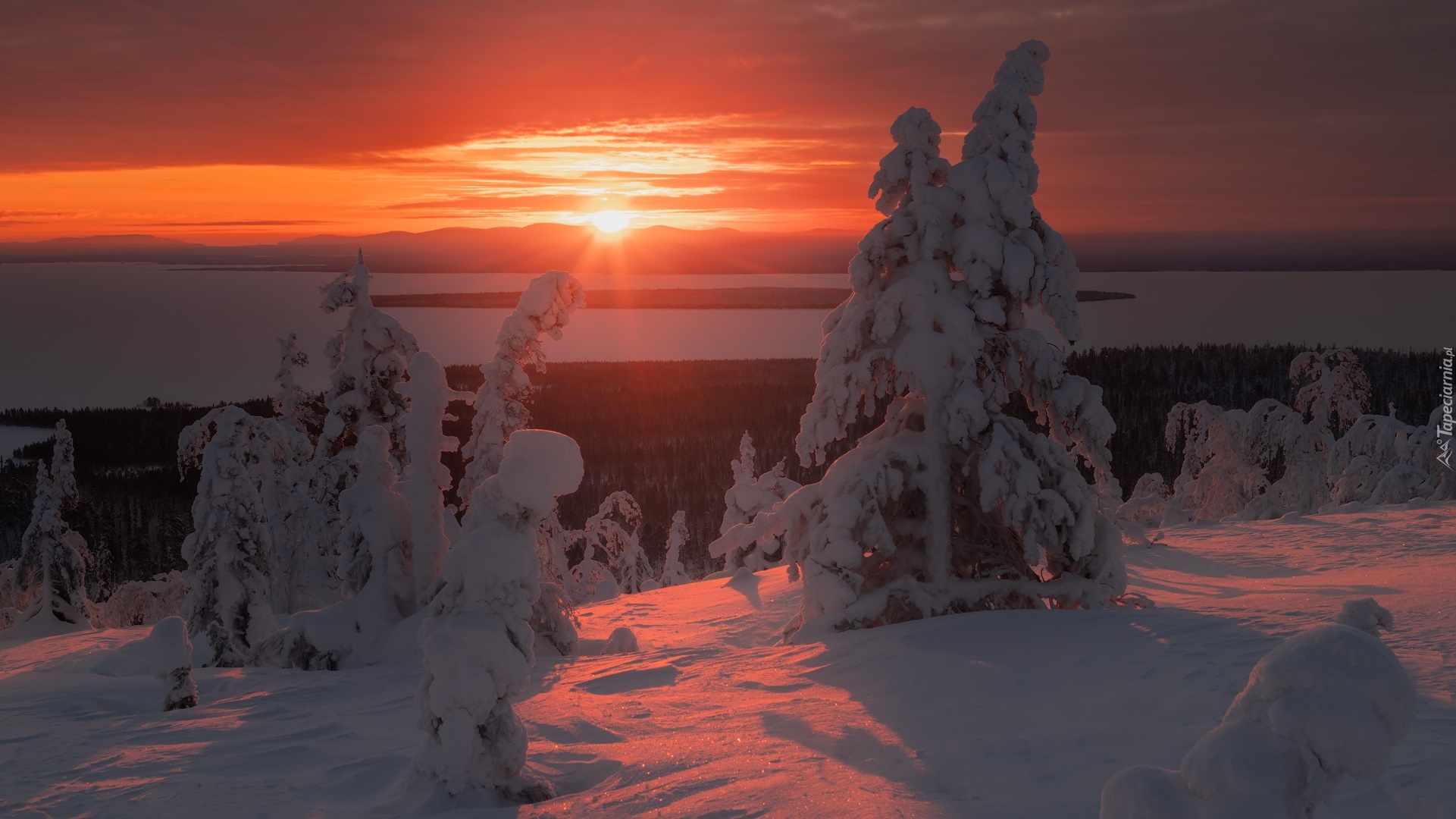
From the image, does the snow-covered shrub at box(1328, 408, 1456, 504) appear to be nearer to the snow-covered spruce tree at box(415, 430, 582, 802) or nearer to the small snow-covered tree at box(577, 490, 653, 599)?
the small snow-covered tree at box(577, 490, 653, 599)

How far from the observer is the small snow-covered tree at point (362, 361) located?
2050cm

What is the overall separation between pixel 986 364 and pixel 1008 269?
1.25 m

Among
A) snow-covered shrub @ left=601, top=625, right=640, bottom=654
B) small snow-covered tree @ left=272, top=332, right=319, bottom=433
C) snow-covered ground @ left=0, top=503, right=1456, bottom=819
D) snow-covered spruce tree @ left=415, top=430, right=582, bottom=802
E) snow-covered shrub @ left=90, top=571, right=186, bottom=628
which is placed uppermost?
small snow-covered tree @ left=272, top=332, right=319, bottom=433

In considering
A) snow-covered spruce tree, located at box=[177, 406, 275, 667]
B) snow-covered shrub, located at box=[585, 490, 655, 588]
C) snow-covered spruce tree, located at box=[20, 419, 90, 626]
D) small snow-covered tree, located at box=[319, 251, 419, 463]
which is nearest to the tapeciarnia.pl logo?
snow-covered shrub, located at box=[585, 490, 655, 588]

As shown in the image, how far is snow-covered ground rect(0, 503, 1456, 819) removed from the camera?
5922 mm

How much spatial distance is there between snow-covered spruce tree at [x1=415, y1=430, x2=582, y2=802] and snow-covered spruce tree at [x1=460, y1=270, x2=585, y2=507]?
9231 mm

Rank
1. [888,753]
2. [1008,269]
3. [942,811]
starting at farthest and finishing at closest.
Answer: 1. [1008,269]
2. [888,753]
3. [942,811]

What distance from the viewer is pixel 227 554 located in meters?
19.3

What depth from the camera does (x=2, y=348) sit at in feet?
618

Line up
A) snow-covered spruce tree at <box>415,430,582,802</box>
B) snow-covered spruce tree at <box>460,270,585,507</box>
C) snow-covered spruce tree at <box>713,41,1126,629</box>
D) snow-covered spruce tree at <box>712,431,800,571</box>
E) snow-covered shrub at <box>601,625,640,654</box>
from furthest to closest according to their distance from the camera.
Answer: snow-covered spruce tree at <box>712,431,800,571</box> → snow-covered spruce tree at <box>460,270,585,507</box> → snow-covered shrub at <box>601,625,640,654</box> → snow-covered spruce tree at <box>713,41,1126,629</box> → snow-covered spruce tree at <box>415,430,582,802</box>

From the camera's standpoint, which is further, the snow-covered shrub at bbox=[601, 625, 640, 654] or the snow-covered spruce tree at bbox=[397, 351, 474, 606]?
the snow-covered spruce tree at bbox=[397, 351, 474, 606]

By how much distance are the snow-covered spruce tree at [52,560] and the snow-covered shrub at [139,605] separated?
1742 millimetres

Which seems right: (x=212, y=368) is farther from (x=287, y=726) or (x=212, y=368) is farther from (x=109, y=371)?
(x=287, y=726)

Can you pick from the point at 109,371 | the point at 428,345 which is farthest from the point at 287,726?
the point at 109,371
